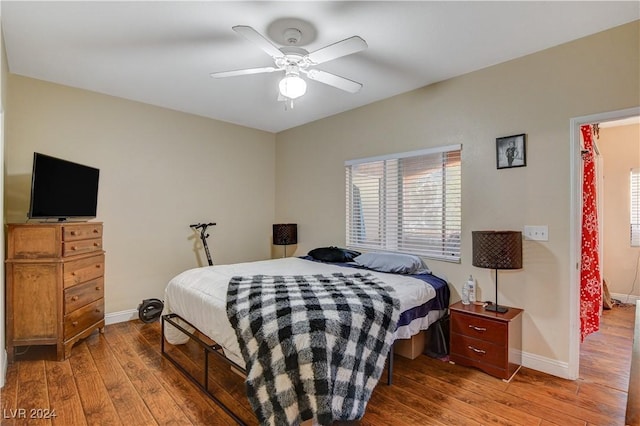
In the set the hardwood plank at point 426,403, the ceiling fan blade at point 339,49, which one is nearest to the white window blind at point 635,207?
the hardwood plank at point 426,403

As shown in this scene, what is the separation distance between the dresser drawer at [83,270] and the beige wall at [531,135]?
338 centimetres

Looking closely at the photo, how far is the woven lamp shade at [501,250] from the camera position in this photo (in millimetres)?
2516

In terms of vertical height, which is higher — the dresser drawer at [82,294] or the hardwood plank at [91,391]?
the dresser drawer at [82,294]

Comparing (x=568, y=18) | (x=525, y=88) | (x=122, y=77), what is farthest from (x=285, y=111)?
(x=568, y=18)

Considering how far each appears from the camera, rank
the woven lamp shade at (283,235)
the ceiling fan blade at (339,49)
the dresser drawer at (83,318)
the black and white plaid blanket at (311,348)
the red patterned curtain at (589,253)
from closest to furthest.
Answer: the black and white plaid blanket at (311,348), the ceiling fan blade at (339,49), the dresser drawer at (83,318), the red patterned curtain at (589,253), the woven lamp shade at (283,235)

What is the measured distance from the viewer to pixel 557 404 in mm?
2150

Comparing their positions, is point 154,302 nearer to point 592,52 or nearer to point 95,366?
point 95,366

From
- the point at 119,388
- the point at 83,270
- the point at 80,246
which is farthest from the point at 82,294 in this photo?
the point at 119,388

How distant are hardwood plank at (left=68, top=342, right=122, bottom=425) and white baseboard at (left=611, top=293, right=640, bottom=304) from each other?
5953mm

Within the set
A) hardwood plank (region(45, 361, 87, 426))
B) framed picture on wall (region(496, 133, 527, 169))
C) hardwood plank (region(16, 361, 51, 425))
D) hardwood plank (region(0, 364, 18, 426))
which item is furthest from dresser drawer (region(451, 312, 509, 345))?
hardwood plank (region(0, 364, 18, 426))

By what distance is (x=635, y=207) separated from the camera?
170 inches

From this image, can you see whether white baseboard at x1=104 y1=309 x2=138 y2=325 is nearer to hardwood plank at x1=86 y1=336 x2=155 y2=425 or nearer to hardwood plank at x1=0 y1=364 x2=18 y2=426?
hardwood plank at x1=86 y1=336 x2=155 y2=425

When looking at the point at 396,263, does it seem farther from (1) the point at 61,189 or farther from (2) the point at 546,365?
(1) the point at 61,189

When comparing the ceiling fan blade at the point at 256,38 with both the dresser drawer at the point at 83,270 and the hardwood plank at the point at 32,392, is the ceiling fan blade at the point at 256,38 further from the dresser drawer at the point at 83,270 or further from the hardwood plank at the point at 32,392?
the hardwood plank at the point at 32,392
